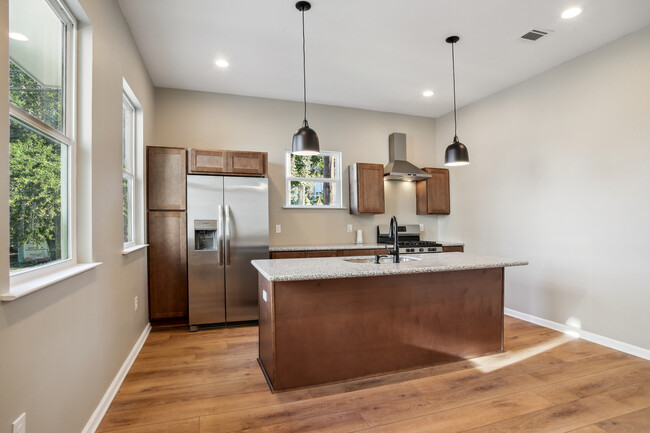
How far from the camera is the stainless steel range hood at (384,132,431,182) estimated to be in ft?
16.3

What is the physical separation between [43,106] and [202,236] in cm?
238

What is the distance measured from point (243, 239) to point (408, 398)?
2451 mm

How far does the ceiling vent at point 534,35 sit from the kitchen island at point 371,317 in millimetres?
2106

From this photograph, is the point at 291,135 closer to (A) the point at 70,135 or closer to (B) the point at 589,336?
(A) the point at 70,135

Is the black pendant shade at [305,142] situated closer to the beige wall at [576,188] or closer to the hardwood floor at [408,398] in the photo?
the hardwood floor at [408,398]

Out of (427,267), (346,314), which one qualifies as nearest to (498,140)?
(427,267)

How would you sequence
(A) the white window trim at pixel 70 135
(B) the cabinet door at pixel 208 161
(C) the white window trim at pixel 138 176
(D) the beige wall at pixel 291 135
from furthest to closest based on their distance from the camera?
(D) the beige wall at pixel 291 135
(B) the cabinet door at pixel 208 161
(C) the white window trim at pixel 138 176
(A) the white window trim at pixel 70 135

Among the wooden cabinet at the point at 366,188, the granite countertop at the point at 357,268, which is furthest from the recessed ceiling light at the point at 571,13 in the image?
the wooden cabinet at the point at 366,188

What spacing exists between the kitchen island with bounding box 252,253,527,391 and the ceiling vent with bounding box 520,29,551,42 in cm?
211

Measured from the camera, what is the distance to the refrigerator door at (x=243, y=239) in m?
3.90

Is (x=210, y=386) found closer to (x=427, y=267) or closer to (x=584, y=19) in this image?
(x=427, y=267)

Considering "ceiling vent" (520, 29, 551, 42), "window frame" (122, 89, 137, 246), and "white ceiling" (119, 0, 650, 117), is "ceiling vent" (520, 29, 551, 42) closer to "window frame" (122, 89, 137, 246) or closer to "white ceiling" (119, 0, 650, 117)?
"white ceiling" (119, 0, 650, 117)

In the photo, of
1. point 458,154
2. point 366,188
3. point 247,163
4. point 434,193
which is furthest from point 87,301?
point 434,193

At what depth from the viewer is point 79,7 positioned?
6.18 feet
